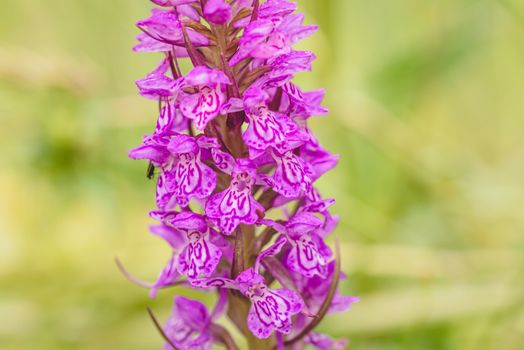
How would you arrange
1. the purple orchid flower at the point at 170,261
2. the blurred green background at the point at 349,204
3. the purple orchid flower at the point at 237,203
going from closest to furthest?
the purple orchid flower at the point at 237,203 < the purple orchid flower at the point at 170,261 < the blurred green background at the point at 349,204

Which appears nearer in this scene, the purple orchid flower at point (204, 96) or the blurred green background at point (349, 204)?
the purple orchid flower at point (204, 96)

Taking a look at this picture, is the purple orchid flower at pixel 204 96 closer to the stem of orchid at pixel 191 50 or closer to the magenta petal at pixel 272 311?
the stem of orchid at pixel 191 50

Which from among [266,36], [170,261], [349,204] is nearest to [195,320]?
[170,261]

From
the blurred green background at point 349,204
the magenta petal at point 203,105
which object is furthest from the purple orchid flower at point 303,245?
the blurred green background at point 349,204

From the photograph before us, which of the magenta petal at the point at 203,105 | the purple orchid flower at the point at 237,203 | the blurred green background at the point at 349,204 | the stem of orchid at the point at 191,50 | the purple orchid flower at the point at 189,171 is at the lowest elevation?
the blurred green background at the point at 349,204

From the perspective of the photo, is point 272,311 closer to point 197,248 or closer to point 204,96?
point 197,248

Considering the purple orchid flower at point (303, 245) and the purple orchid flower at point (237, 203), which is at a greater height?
the purple orchid flower at point (237, 203)

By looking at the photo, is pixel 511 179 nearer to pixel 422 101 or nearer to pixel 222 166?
pixel 422 101

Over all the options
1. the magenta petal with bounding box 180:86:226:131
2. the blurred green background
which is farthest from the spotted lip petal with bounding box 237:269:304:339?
the blurred green background
